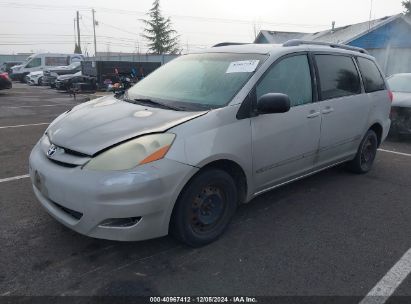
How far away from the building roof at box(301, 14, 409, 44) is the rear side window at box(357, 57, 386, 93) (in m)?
18.0

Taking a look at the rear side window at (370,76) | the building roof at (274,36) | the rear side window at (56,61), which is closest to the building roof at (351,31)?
the building roof at (274,36)

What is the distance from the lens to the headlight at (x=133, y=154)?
8.91ft

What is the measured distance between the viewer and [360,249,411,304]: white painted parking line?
8.54ft

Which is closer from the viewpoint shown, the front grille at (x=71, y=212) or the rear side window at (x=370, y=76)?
the front grille at (x=71, y=212)

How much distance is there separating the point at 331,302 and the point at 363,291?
301mm

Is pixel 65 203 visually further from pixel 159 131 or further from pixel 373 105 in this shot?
pixel 373 105

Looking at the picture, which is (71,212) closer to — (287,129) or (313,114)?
(287,129)

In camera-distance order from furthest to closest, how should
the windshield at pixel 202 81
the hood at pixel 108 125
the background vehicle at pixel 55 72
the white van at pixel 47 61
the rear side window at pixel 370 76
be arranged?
the white van at pixel 47 61 < the background vehicle at pixel 55 72 < the rear side window at pixel 370 76 < the windshield at pixel 202 81 < the hood at pixel 108 125

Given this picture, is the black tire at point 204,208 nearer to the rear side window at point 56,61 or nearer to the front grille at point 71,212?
the front grille at point 71,212

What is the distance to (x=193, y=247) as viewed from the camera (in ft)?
10.4

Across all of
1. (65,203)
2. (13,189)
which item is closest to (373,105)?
(65,203)

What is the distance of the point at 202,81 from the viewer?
3.69m

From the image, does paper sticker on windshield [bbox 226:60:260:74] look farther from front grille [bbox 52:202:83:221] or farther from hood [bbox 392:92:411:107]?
hood [bbox 392:92:411:107]

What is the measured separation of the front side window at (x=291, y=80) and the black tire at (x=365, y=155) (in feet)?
5.21
